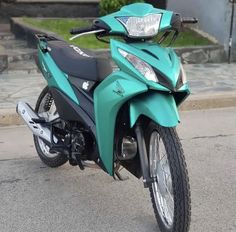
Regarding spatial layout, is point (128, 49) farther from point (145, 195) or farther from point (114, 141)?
point (145, 195)

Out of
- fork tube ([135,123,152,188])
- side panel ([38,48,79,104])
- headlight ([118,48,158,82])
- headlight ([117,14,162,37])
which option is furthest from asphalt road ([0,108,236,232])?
headlight ([117,14,162,37])

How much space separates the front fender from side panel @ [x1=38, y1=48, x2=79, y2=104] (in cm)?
75

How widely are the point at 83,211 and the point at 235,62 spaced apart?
21.4 ft

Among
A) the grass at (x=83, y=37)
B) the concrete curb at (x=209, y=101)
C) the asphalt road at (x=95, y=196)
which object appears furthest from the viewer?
the grass at (x=83, y=37)

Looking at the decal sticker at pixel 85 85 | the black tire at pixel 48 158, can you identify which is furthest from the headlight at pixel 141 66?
the black tire at pixel 48 158

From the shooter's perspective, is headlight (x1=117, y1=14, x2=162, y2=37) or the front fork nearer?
headlight (x1=117, y1=14, x2=162, y2=37)

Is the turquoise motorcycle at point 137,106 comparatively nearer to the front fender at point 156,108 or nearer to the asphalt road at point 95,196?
the front fender at point 156,108

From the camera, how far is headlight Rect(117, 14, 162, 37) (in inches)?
139

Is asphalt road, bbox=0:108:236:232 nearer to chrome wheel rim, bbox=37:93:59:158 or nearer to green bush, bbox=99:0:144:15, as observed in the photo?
chrome wheel rim, bbox=37:93:59:158

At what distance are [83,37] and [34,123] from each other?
5.85 metres

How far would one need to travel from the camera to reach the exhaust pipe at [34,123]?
4590 millimetres

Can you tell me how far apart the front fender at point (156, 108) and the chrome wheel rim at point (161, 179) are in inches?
7.5

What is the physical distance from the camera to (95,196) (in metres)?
4.39

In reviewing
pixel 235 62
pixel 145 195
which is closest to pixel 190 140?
pixel 145 195
